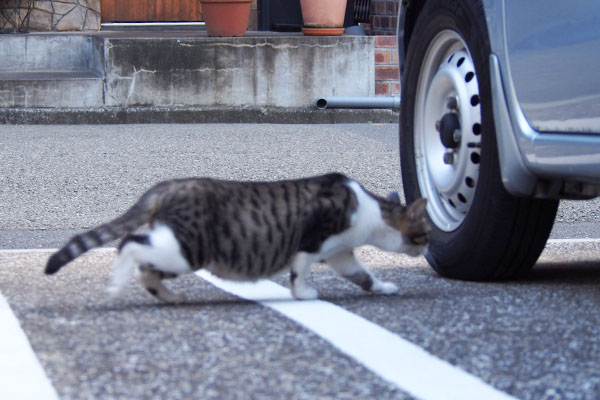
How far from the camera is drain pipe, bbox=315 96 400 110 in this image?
11.0 metres

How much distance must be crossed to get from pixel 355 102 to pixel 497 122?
25.1 ft

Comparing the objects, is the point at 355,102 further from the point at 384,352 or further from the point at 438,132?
the point at 384,352

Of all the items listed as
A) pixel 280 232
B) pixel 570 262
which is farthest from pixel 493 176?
pixel 570 262

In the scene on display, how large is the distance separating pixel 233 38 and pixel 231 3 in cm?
40

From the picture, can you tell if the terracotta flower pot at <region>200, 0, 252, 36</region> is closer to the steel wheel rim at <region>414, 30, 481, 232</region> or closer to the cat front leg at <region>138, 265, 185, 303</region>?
the steel wheel rim at <region>414, 30, 481, 232</region>

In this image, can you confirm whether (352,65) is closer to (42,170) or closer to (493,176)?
(42,170)

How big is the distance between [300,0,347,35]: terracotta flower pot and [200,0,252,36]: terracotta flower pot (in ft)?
2.28

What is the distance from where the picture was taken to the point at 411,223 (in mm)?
3805

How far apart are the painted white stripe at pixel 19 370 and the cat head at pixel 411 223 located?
1.36m

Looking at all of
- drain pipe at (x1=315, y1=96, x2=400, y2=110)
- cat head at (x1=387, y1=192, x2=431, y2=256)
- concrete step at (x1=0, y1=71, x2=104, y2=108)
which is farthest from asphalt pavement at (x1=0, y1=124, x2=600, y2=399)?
drain pipe at (x1=315, y1=96, x2=400, y2=110)

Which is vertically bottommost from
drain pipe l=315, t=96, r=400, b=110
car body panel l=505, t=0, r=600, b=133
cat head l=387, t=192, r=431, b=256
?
drain pipe l=315, t=96, r=400, b=110

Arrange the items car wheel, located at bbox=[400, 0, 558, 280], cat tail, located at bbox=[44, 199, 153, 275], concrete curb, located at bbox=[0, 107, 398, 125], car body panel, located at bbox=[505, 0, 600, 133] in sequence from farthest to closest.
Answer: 1. concrete curb, located at bbox=[0, 107, 398, 125]
2. car wheel, located at bbox=[400, 0, 558, 280]
3. cat tail, located at bbox=[44, 199, 153, 275]
4. car body panel, located at bbox=[505, 0, 600, 133]

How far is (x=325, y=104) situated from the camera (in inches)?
436

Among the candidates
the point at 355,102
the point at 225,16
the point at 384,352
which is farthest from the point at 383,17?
the point at 384,352
